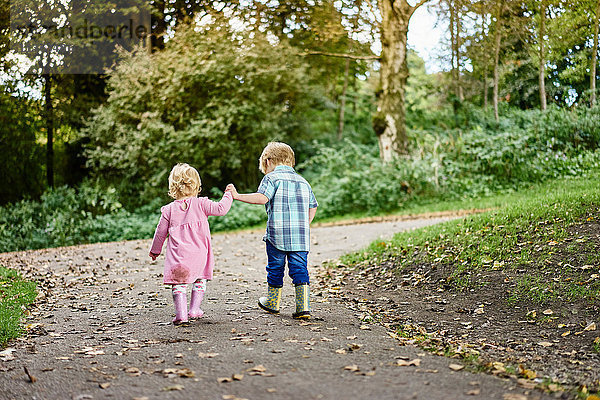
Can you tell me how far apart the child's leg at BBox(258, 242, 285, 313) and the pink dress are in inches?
22.3

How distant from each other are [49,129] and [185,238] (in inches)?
618

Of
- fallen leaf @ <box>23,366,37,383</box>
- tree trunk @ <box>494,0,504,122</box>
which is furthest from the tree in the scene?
fallen leaf @ <box>23,366,37,383</box>

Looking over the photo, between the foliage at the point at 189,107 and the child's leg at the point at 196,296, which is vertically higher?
the foliage at the point at 189,107

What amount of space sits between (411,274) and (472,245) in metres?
0.91

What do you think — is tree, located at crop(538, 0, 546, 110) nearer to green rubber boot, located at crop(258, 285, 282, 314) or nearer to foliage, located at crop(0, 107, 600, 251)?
foliage, located at crop(0, 107, 600, 251)

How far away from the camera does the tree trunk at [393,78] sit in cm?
1542

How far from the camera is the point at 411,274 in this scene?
7328 mm

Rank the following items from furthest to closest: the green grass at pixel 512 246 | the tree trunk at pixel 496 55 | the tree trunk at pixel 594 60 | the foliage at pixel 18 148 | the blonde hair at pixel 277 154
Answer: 1. the foliage at pixel 18 148
2. the tree trunk at pixel 496 55
3. the tree trunk at pixel 594 60
4. the green grass at pixel 512 246
5. the blonde hair at pixel 277 154

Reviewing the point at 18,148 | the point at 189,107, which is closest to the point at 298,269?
the point at 189,107

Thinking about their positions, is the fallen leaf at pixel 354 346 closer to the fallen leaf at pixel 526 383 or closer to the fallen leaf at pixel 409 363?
the fallen leaf at pixel 409 363

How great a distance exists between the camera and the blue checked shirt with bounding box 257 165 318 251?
17.2 feet

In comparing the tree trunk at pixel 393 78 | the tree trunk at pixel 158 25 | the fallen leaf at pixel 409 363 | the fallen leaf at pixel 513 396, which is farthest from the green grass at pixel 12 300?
the tree trunk at pixel 158 25

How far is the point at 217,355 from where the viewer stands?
4.12m

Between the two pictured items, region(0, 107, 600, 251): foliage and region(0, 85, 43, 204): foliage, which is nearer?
region(0, 107, 600, 251): foliage
